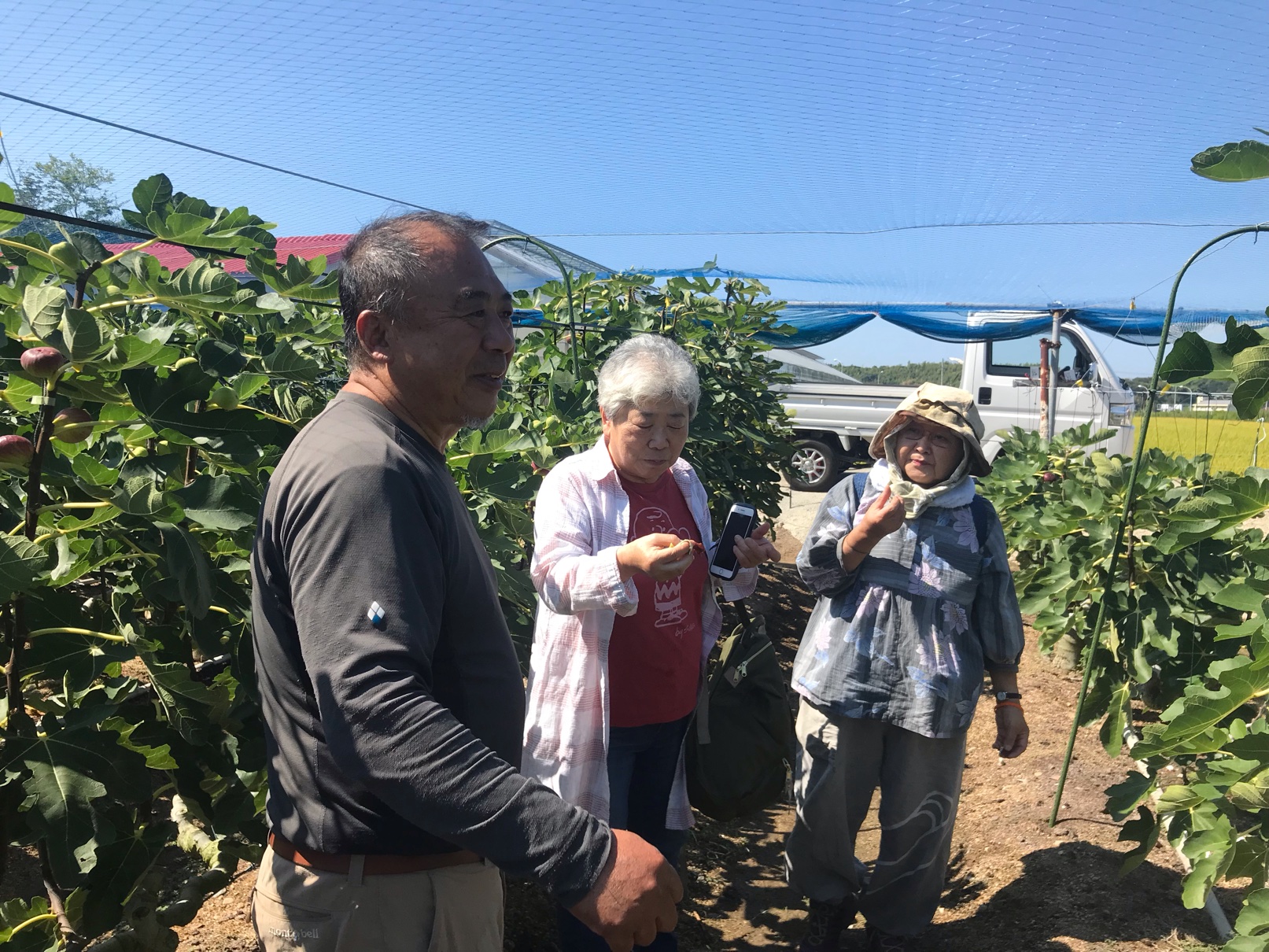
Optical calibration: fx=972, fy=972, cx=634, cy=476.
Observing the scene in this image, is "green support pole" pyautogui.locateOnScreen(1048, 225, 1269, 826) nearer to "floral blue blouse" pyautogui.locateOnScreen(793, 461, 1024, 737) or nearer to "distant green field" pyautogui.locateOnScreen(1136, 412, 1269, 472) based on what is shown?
"floral blue blouse" pyautogui.locateOnScreen(793, 461, 1024, 737)

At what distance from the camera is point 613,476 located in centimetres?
240

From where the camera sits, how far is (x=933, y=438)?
8.77 ft

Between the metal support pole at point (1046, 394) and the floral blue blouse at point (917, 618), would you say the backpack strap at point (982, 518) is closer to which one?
the floral blue blouse at point (917, 618)

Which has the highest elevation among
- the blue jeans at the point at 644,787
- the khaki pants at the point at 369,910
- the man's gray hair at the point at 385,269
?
the man's gray hair at the point at 385,269

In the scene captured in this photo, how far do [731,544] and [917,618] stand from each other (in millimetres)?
599

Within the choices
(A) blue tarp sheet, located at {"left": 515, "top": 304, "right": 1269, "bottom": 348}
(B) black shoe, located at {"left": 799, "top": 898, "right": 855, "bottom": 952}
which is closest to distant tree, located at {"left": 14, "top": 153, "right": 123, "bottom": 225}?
(B) black shoe, located at {"left": 799, "top": 898, "right": 855, "bottom": 952}

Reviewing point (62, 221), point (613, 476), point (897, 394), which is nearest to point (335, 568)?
point (62, 221)

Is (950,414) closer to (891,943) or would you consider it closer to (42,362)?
(891,943)

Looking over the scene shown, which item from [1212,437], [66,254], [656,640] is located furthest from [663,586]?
[1212,437]

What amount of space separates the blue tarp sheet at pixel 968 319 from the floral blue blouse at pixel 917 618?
7243 mm

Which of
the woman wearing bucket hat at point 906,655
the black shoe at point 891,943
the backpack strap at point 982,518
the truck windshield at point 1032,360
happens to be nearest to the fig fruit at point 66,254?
the woman wearing bucket hat at point 906,655

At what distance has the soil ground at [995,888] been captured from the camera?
9.47 ft

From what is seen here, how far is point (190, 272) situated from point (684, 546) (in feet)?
3.43

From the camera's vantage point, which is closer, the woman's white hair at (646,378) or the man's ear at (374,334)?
the man's ear at (374,334)
